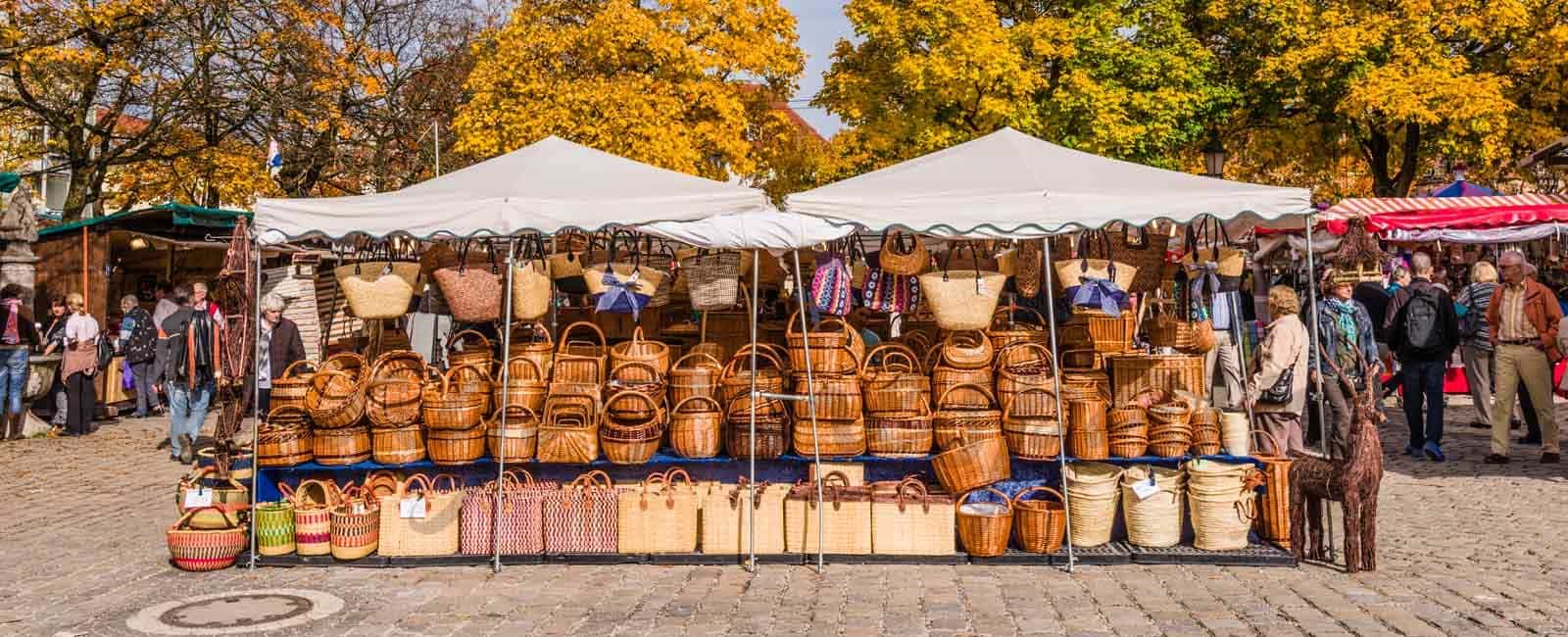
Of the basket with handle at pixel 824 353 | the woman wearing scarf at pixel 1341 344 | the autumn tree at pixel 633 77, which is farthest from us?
the autumn tree at pixel 633 77

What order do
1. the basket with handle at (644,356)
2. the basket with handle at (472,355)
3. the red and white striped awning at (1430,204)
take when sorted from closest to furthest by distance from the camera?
1. the basket with handle at (644,356)
2. the basket with handle at (472,355)
3. the red and white striped awning at (1430,204)

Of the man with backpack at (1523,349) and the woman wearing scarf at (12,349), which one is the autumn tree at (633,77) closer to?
the woman wearing scarf at (12,349)

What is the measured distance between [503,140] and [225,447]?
17.5 m

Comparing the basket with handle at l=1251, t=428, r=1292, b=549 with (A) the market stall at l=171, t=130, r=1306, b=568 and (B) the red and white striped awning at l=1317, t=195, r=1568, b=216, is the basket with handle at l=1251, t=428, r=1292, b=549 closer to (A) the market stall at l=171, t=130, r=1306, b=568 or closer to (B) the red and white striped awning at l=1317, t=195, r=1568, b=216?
(A) the market stall at l=171, t=130, r=1306, b=568

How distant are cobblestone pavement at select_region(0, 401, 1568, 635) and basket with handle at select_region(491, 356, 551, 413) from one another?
3.87 ft

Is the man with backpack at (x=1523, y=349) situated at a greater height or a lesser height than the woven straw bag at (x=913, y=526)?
greater

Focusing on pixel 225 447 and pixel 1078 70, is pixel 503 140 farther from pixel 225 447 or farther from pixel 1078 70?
pixel 225 447

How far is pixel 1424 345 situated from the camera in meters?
11.4

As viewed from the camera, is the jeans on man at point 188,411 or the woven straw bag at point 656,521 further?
the jeans on man at point 188,411

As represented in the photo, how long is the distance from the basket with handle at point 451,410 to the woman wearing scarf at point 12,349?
27.9ft

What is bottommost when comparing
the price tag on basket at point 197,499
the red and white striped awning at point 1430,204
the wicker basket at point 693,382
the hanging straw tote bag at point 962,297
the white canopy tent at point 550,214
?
the price tag on basket at point 197,499

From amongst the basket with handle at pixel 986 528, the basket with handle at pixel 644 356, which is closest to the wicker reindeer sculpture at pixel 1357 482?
the basket with handle at pixel 986 528

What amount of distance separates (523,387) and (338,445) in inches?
47.3

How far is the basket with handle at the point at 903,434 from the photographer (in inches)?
309
